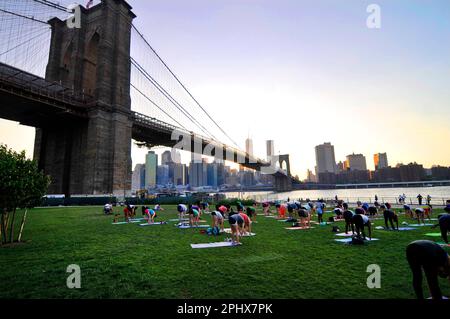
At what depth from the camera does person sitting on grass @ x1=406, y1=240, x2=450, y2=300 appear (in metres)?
4.57

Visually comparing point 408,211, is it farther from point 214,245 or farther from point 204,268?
point 204,268

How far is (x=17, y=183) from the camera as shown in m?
10.0

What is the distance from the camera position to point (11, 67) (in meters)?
34.7

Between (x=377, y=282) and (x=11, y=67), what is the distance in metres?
47.3

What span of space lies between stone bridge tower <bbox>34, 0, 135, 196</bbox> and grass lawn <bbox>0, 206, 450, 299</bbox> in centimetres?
3196

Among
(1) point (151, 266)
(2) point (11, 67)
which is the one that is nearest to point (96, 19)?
(2) point (11, 67)

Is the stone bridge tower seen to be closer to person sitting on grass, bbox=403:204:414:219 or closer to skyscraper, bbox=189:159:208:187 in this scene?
person sitting on grass, bbox=403:204:414:219

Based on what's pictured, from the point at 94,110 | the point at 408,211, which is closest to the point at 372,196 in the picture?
the point at 408,211

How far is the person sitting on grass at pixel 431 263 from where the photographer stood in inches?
180

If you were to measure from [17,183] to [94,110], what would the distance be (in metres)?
35.4

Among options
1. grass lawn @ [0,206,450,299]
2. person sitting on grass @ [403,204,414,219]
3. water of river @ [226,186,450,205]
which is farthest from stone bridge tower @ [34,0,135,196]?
person sitting on grass @ [403,204,414,219]

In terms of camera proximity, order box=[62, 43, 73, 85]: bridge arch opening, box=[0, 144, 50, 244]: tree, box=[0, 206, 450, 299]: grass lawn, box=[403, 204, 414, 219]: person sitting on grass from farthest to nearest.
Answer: box=[62, 43, 73, 85]: bridge arch opening < box=[403, 204, 414, 219]: person sitting on grass < box=[0, 144, 50, 244]: tree < box=[0, 206, 450, 299]: grass lawn
